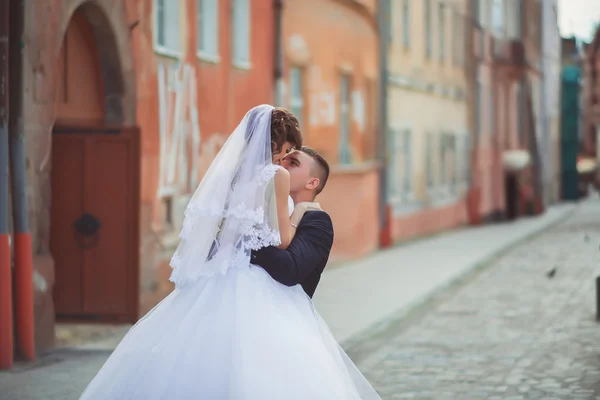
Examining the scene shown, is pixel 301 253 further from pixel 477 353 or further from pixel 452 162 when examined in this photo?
pixel 452 162

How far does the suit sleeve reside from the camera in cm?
598

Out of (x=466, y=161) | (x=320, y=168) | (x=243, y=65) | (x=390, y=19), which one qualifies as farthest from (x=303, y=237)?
(x=466, y=161)

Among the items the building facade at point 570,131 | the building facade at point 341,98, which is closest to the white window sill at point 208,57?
the building facade at point 341,98

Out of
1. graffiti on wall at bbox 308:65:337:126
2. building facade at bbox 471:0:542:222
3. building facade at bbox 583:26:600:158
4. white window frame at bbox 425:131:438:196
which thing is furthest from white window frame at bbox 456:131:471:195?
building facade at bbox 583:26:600:158

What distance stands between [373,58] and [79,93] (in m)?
12.6

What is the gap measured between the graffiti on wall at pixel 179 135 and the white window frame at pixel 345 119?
726cm

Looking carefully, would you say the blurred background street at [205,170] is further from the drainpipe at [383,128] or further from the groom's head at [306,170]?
the groom's head at [306,170]

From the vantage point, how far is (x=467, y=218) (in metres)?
35.9

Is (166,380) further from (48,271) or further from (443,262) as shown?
(443,262)

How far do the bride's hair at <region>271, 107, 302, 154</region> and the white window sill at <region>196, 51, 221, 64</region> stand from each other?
9.57 meters

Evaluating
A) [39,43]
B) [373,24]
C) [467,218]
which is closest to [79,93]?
[39,43]

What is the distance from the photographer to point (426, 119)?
1231 inches

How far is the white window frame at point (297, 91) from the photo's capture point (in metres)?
20.4

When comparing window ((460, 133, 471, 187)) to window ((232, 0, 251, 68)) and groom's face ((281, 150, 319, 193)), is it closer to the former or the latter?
window ((232, 0, 251, 68))
